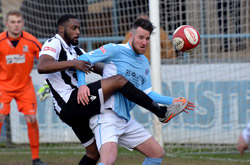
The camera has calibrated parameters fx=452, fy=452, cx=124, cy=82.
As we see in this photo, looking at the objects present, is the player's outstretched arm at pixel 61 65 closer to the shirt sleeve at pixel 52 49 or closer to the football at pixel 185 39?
the shirt sleeve at pixel 52 49

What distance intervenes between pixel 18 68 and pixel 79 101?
2870 millimetres

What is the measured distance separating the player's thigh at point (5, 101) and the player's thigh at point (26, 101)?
0.13 metres

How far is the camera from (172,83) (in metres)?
8.80

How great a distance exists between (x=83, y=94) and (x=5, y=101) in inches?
116

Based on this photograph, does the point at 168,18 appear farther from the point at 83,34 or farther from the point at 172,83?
the point at 83,34

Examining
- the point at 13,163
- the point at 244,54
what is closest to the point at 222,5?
the point at 244,54

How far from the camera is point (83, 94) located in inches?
185

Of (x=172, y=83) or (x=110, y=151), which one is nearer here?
(x=110, y=151)

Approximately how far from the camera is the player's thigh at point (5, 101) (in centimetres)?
714

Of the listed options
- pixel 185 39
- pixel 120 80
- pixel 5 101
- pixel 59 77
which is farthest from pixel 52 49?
pixel 5 101

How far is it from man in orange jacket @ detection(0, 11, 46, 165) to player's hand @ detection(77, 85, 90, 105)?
267 centimetres

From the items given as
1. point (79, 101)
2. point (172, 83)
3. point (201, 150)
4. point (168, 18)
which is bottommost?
point (201, 150)

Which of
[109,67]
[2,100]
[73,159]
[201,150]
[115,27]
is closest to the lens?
[109,67]

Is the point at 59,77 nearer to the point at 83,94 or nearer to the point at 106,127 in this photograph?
the point at 83,94
